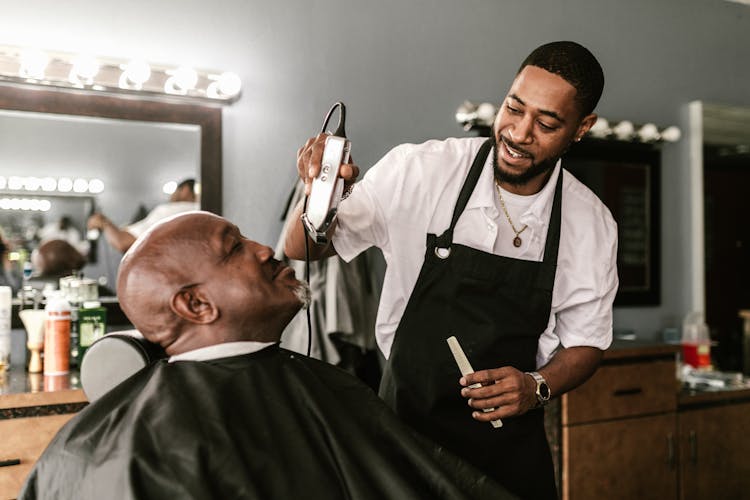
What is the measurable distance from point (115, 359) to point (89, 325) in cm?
119

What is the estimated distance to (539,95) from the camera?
4.79 ft

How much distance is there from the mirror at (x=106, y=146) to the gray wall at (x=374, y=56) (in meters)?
0.12

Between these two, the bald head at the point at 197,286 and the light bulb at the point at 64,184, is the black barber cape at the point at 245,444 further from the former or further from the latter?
the light bulb at the point at 64,184

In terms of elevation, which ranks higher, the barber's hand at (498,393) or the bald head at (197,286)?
the bald head at (197,286)

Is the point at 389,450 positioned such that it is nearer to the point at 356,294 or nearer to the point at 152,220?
the point at 356,294

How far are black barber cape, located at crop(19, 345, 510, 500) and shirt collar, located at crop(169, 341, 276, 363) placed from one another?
0.05 feet

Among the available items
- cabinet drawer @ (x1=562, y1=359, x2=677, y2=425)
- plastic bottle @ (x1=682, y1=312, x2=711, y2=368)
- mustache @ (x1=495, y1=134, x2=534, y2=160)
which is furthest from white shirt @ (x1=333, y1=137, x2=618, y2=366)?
plastic bottle @ (x1=682, y1=312, x2=711, y2=368)

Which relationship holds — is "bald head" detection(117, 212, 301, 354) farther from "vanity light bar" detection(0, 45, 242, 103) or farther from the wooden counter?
"vanity light bar" detection(0, 45, 242, 103)

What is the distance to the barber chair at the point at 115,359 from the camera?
50.0 inches

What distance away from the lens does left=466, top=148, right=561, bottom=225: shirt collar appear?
1.61m

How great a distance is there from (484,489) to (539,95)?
0.83m

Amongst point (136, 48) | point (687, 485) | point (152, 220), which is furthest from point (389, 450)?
point (687, 485)

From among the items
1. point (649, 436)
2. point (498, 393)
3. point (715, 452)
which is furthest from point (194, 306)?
point (715, 452)

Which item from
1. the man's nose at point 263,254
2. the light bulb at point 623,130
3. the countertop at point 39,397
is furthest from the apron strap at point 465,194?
the light bulb at point 623,130
